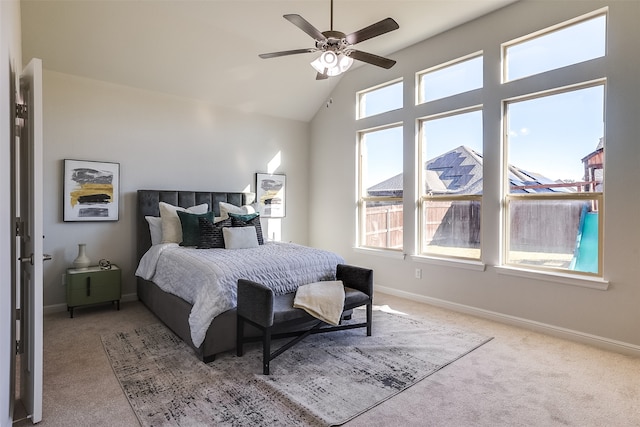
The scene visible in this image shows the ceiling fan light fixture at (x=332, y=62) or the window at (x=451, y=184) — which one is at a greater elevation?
the ceiling fan light fixture at (x=332, y=62)

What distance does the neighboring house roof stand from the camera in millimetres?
3762

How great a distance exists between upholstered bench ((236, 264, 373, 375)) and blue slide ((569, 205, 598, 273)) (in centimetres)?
204

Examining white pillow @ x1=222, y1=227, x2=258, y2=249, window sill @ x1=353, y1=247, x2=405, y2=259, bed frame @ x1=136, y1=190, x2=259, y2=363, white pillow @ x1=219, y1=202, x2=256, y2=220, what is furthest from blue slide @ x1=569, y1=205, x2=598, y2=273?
white pillow @ x1=219, y1=202, x2=256, y2=220

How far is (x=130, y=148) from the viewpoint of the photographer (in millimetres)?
4527

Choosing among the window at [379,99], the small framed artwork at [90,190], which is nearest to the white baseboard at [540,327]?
the window at [379,99]

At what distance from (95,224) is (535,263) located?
5.11 meters

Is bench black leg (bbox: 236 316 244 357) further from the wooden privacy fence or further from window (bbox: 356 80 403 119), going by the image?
window (bbox: 356 80 403 119)

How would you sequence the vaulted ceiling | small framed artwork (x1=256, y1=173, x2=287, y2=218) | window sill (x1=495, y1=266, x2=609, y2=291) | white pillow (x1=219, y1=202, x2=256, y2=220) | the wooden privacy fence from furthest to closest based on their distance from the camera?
small framed artwork (x1=256, y1=173, x2=287, y2=218) → white pillow (x1=219, y1=202, x2=256, y2=220) → the vaulted ceiling → the wooden privacy fence → window sill (x1=495, y1=266, x2=609, y2=291)

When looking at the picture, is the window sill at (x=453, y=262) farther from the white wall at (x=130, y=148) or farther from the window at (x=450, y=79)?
the white wall at (x=130, y=148)

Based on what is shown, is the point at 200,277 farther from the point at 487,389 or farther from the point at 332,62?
the point at 487,389

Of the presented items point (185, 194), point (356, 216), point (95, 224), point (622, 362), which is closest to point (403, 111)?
point (356, 216)

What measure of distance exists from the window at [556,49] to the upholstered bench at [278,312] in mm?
2756

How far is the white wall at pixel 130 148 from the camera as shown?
13.3ft

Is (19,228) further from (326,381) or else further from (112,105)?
(112,105)
